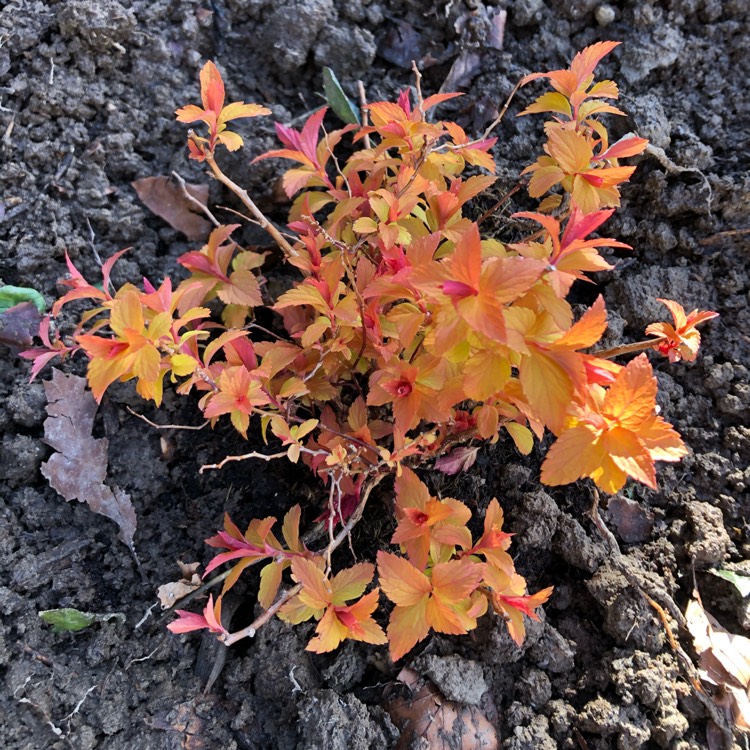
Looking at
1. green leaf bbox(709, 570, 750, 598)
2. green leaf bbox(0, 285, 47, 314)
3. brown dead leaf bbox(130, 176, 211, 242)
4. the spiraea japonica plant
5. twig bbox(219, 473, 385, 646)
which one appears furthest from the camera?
brown dead leaf bbox(130, 176, 211, 242)

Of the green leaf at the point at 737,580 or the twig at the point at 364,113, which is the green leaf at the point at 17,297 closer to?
the twig at the point at 364,113

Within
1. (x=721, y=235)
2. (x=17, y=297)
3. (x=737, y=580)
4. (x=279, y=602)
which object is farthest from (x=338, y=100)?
(x=737, y=580)

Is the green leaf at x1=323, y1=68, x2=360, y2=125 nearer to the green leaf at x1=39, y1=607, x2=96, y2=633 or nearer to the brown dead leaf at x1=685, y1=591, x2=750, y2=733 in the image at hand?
the green leaf at x1=39, y1=607, x2=96, y2=633

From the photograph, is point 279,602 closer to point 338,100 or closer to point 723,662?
point 723,662

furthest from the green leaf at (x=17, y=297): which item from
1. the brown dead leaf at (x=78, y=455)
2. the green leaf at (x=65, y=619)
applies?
the green leaf at (x=65, y=619)

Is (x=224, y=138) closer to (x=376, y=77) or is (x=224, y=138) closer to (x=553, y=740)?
(x=376, y=77)

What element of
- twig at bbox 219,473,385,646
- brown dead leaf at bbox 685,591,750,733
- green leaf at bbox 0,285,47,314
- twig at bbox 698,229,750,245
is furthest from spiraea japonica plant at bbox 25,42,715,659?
twig at bbox 698,229,750,245
